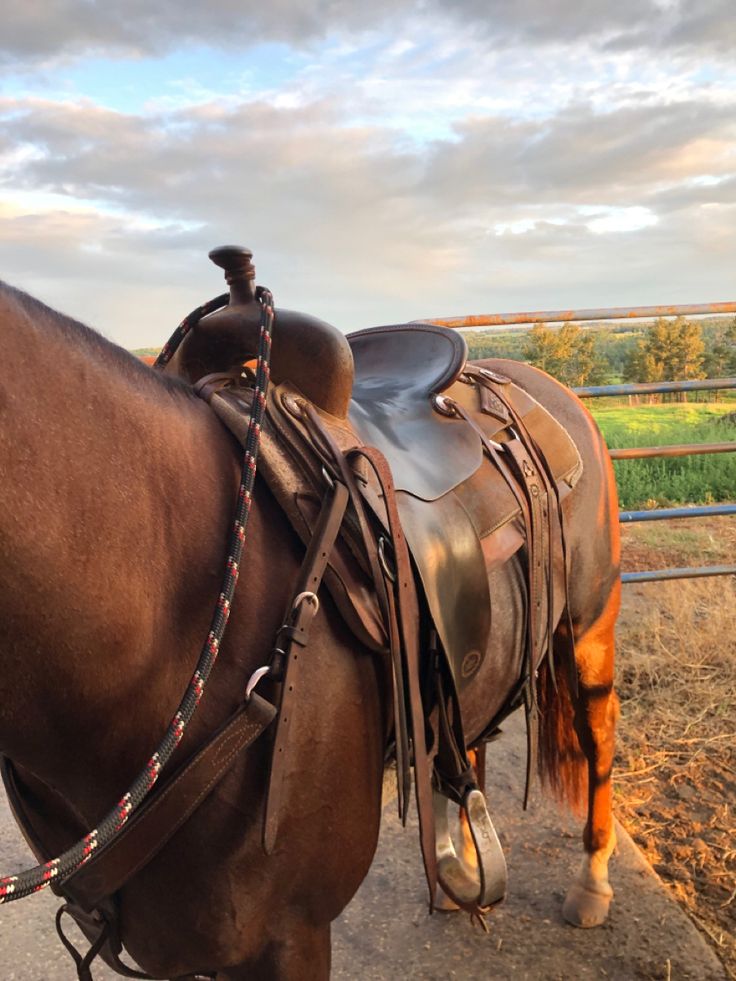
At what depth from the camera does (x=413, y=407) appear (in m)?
1.84

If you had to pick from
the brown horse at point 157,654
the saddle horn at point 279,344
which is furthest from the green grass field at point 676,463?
the brown horse at point 157,654

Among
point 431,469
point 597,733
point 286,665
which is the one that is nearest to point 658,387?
point 597,733

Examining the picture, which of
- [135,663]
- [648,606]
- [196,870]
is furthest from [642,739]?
[135,663]

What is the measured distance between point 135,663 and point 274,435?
16.9 inches

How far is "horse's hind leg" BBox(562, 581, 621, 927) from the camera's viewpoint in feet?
7.62

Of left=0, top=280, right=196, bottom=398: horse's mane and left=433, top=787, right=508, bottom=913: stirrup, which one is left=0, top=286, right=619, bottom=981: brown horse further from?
left=433, top=787, right=508, bottom=913: stirrup

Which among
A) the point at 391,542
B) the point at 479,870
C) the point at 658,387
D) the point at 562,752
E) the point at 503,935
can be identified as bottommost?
the point at 503,935

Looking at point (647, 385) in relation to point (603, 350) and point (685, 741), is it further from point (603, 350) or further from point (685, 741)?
point (603, 350)

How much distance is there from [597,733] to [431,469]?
1312 mm

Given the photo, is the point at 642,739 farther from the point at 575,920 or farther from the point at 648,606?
the point at 648,606

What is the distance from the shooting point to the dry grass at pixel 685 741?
2.47m

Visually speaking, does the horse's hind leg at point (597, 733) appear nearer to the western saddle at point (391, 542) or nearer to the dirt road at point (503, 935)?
the dirt road at point (503, 935)

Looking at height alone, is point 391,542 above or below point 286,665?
above

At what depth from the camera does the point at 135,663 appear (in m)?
1.05
